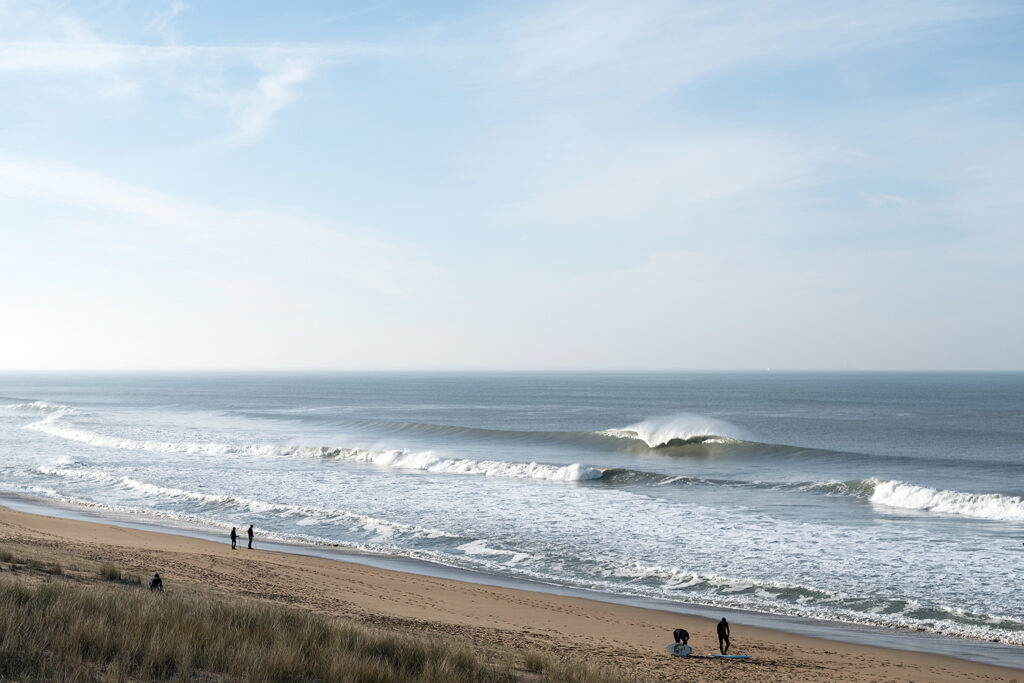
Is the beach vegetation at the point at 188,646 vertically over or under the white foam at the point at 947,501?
over

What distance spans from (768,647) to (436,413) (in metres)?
80.3

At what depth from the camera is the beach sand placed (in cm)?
1324

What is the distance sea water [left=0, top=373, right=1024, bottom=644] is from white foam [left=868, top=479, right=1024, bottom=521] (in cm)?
12

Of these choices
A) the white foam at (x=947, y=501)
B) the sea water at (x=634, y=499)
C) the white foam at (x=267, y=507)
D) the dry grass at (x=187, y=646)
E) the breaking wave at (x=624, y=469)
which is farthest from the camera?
the breaking wave at (x=624, y=469)

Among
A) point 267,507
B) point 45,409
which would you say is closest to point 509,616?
point 267,507

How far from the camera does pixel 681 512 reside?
2989cm

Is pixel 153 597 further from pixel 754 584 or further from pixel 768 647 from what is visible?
pixel 754 584

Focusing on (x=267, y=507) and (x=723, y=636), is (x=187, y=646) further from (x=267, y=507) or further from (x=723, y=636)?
(x=267, y=507)

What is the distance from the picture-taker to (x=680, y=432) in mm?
62000

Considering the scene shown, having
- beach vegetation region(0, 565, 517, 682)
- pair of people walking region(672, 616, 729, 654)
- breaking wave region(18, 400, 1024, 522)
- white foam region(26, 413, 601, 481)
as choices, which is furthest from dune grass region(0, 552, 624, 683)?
white foam region(26, 413, 601, 481)

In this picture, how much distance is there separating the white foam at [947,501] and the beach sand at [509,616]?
18514 mm

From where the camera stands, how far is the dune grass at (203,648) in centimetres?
762

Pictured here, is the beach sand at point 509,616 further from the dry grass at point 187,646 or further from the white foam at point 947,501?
the white foam at point 947,501

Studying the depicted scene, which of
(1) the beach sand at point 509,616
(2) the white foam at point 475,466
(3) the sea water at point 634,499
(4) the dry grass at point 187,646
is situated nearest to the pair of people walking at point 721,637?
(1) the beach sand at point 509,616
